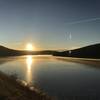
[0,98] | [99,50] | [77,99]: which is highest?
[99,50]

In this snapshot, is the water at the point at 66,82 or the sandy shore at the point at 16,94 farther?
the water at the point at 66,82

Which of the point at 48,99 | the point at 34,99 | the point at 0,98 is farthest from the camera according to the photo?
the point at 48,99

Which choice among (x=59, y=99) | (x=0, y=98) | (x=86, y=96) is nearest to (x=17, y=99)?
(x=0, y=98)

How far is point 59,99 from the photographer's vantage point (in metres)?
26.9

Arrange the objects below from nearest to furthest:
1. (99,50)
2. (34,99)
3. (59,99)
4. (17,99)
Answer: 1. (17,99)
2. (34,99)
3. (59,99)
4. (99,50)

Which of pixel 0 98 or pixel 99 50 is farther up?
pixel 99 50

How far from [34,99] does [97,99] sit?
9173 millimetres

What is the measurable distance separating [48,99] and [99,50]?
17904cm

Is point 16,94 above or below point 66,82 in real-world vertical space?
above

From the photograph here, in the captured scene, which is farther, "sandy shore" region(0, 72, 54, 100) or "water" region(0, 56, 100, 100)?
"water" region(0, 56, 100, 100)

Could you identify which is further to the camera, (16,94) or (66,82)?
(66,82)

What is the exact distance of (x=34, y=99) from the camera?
22.3 m

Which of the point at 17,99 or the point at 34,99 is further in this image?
the point at 34,99

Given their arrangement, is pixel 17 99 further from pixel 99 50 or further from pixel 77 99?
pixel 99 50
